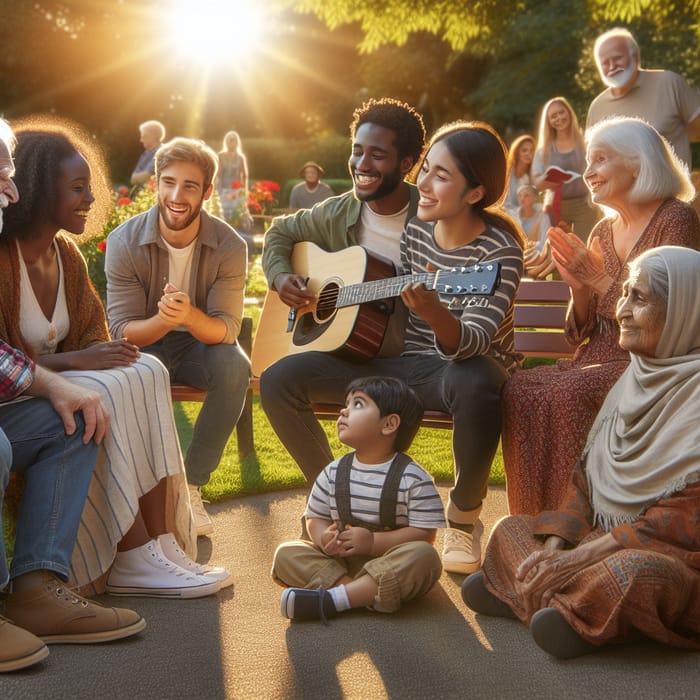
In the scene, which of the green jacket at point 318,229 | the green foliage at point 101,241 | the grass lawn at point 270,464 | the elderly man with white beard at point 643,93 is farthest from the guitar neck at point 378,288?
the green foliage at point 101,241

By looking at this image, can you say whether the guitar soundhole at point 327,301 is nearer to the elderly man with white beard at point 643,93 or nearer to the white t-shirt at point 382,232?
the white t-shirt at point 382,232

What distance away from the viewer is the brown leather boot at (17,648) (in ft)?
10.4

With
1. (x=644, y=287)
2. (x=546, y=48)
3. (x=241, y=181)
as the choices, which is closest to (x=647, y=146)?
(x=644, y=287)

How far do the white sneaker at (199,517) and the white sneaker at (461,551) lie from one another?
109 cm

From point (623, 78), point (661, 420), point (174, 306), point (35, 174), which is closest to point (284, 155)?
point (623, 78)

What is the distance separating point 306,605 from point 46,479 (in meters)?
0.97

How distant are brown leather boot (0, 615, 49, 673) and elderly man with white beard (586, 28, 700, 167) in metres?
6.18

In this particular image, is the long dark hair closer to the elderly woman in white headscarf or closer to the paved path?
the elderly woman in white headscarf

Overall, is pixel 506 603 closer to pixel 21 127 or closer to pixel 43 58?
pixel 21 127

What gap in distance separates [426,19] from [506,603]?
44.3 feet

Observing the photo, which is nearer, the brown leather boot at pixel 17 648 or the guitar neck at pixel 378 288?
the brown leather boot at pixel 17 648

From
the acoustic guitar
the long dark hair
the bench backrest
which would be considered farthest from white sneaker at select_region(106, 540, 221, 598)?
the bench backrest

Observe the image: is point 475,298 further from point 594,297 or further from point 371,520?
point 371,520

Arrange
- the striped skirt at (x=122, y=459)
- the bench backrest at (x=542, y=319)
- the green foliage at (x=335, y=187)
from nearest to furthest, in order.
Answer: the striped skirt at (x=122, y=459), the bench backrest at (x=542, y=319), the green foliage at (x=335, y=187)
